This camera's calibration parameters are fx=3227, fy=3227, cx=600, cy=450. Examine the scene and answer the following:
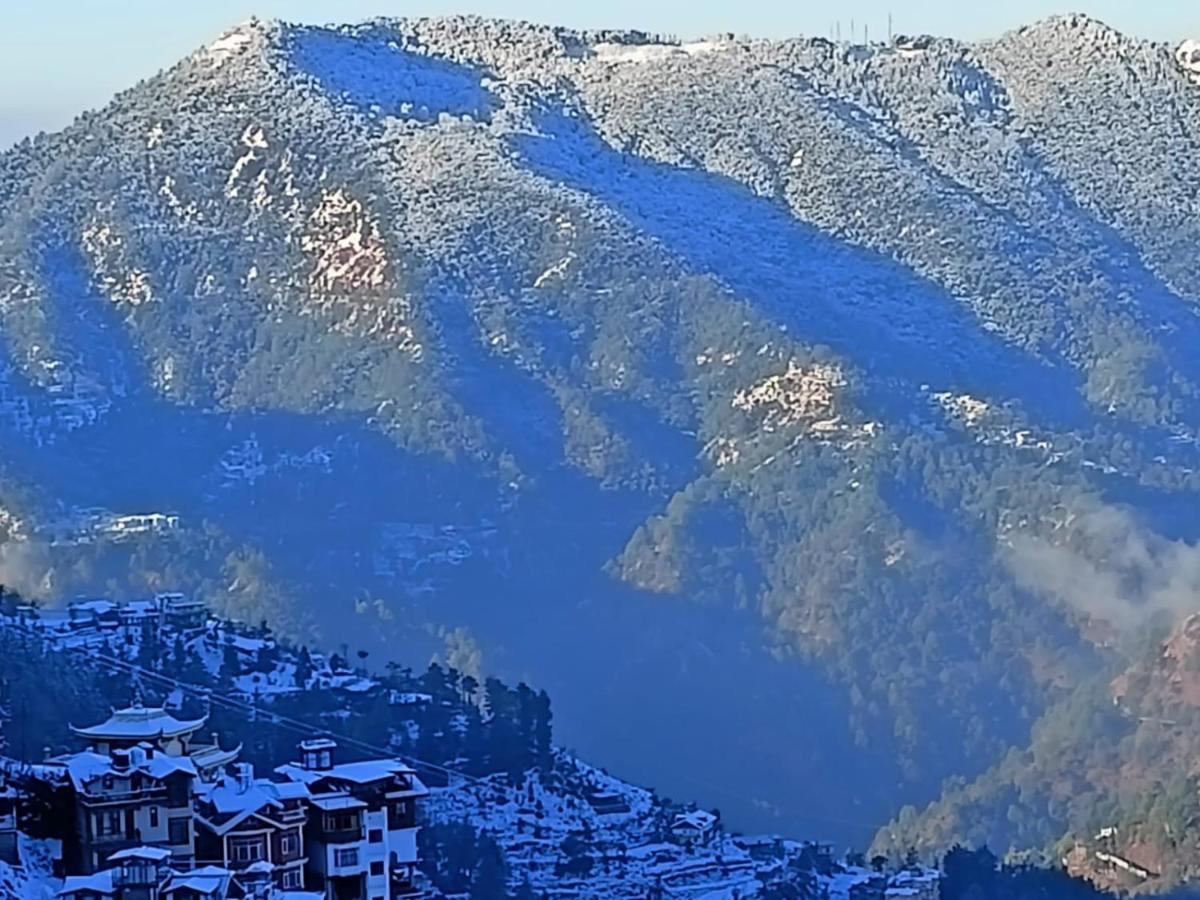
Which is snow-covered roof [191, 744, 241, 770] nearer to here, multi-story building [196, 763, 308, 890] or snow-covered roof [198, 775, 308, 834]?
snow-covered roof [198, 775, 308, 834]

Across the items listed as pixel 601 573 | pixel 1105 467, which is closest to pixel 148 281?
pixel 601 573

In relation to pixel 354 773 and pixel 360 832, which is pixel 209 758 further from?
pixel 360 832

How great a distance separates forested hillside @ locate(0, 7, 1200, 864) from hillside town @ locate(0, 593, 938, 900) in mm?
16512

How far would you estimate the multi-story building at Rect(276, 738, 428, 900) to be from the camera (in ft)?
55.8

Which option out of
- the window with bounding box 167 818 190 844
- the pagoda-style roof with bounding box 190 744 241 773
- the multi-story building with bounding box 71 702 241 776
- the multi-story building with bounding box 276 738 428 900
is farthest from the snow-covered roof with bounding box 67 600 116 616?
the window with bounding box 167 818 190 844

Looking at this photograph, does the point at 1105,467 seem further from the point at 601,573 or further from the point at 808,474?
the point at 601,573

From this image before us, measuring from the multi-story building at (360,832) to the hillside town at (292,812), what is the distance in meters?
0.02

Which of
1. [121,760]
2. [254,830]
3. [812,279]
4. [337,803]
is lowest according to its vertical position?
[254,830]

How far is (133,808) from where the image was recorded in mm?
16234

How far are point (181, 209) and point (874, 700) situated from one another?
27.1 meters

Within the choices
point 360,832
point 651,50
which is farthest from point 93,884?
point 651,50

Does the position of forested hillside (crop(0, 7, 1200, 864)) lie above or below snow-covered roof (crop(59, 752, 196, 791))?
above

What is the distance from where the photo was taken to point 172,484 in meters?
67.8

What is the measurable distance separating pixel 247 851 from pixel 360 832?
39.9 inches
